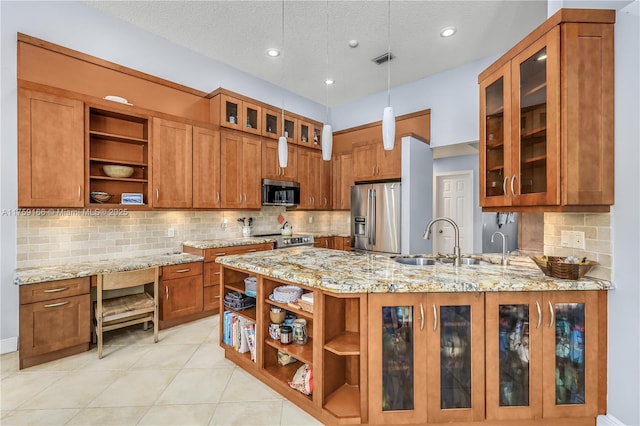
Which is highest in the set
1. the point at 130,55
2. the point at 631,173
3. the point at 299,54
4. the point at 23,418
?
the point at 299,54

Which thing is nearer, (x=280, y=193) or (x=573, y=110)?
(x=573, y=110)

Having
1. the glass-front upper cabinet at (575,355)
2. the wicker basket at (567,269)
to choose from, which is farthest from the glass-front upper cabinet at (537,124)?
the glass-front upper cabinet at (575,355)

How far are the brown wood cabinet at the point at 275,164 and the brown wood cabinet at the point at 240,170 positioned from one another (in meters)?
0.11

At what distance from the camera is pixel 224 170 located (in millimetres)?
3875

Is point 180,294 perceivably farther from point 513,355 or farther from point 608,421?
point 608,421

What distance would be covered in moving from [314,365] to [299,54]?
145 inches

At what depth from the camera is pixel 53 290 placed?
92.7 inches

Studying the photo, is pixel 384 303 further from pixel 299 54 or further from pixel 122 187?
Answer: pixel 299 54

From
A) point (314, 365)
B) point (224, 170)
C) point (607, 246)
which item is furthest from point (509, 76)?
point (224, 170)

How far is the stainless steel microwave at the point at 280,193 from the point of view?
437 cm

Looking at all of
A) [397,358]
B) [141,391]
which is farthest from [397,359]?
[141,391]

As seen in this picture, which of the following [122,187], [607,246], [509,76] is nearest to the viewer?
[607,246]

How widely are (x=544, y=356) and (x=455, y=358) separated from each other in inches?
18.9

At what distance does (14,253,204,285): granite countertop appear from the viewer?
7.54ft
